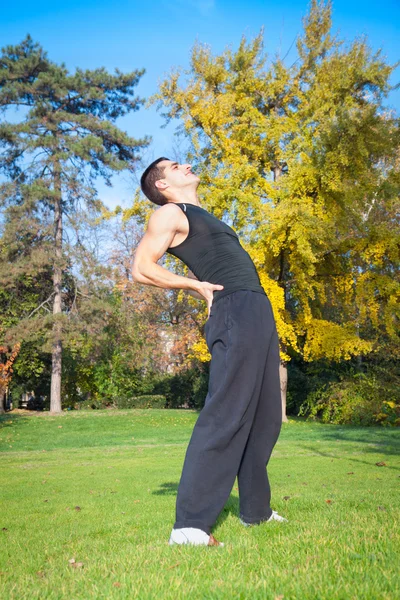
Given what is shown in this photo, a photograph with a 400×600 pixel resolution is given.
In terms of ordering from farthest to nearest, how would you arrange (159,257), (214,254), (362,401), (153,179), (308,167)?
1. (362,401)
2. (308,167)
3. (153,179)
4. (214,254)
5. (159,257)

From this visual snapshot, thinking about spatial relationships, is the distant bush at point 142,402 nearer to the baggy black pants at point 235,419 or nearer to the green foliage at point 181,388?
the green foliage at point 181,388

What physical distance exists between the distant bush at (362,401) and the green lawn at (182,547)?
33.7ft

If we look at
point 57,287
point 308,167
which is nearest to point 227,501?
point 308,167

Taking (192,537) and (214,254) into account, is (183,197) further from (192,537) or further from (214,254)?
(192,537)

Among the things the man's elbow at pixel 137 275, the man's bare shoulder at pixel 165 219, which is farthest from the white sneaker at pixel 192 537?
the man's bare shoulder at pixel 165 219

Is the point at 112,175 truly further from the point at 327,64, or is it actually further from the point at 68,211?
the point at 327,64

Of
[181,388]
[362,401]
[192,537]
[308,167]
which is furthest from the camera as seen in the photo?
[181,388]

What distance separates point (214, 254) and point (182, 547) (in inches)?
67.0

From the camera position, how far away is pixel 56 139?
83.9 feet

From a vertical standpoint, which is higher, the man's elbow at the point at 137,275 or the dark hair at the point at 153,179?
the dark hair at the point at 153,179

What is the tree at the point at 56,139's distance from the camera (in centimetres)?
2525

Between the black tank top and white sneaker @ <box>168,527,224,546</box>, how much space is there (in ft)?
4.40

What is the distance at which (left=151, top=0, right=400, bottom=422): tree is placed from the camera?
16.2 metres

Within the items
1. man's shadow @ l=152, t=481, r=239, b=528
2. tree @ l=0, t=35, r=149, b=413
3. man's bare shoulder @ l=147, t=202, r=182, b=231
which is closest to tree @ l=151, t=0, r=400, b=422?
tree @ l=0, t=35, r=149, b=413
